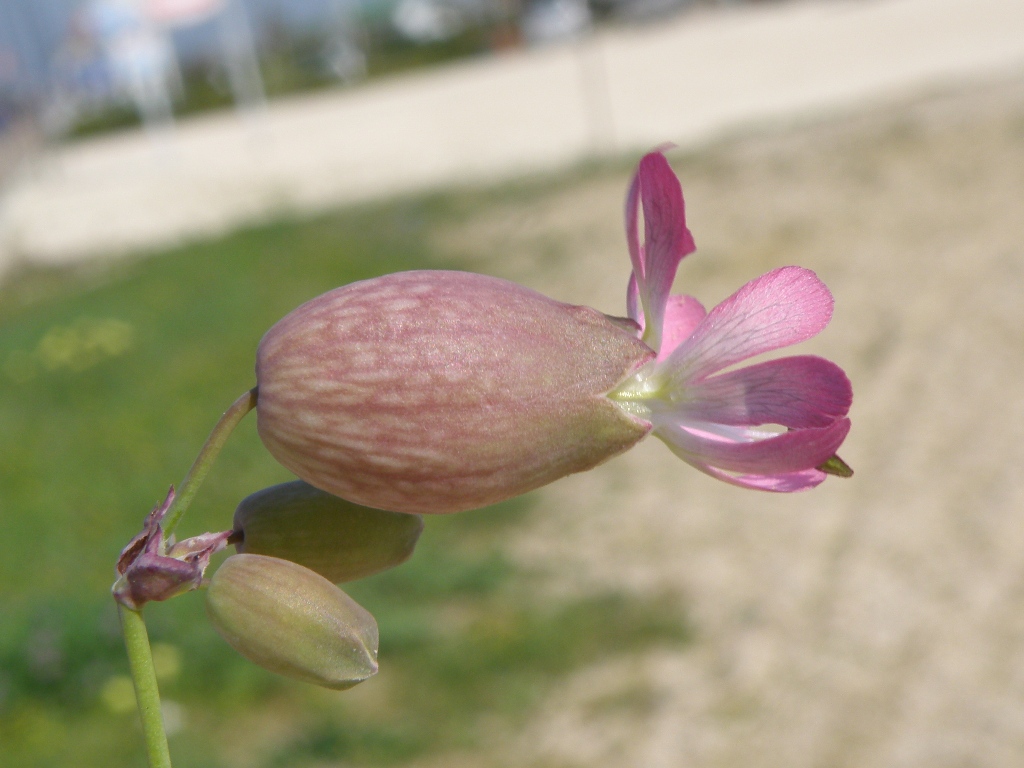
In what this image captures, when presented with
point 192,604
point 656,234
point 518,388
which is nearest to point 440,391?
point 518,388

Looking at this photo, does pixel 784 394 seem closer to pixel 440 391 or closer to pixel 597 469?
pixel 440 391

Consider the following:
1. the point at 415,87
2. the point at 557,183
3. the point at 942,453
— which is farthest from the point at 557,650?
the point at 415,87

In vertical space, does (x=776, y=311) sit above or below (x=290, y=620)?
above

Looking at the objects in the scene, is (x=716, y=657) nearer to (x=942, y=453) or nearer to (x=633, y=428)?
(x=942, y=453)

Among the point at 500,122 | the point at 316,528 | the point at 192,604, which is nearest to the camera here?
the point at 316,528

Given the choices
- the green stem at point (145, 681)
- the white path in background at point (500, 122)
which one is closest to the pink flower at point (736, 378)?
the green stem at point (145, 681)

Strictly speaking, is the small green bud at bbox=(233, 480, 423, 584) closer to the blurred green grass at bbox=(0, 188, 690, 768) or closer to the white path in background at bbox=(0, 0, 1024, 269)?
the blurred green grass at bbox=(0, 188, 690, 768)

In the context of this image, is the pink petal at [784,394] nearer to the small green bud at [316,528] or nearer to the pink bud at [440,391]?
the pink bud at [440,391]
